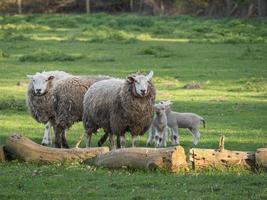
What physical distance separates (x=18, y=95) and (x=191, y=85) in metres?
5.66

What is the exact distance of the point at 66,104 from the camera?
16625mm

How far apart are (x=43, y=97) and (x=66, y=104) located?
25.8 inches

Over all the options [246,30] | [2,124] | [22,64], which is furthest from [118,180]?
[246,30]

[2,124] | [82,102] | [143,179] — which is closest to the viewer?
[143,179]

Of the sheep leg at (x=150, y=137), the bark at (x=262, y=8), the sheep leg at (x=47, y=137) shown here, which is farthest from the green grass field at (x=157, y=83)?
the bark at (x=262, y=8)

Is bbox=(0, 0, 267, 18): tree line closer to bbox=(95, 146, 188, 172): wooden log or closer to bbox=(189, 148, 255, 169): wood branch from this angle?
bbox=(189, 148, 255, 169): wood branch

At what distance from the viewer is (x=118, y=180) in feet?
38.7

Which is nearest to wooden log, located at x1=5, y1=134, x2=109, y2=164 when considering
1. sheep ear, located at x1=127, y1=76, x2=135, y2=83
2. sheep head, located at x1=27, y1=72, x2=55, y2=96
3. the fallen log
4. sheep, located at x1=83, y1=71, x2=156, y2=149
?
the fallen log

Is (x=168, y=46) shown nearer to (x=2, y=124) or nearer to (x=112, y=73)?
(x=112, y=73)

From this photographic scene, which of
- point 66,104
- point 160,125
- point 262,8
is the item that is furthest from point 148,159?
point 262,8

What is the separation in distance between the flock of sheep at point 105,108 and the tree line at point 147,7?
47721 millimetres

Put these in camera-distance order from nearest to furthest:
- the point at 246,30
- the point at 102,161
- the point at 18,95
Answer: the point at 102,161 → the point at 18,95 → the point at 246,30

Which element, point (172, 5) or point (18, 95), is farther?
point (172, 5)

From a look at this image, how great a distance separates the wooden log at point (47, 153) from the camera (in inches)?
517
